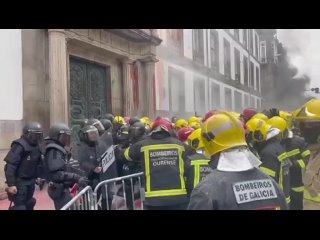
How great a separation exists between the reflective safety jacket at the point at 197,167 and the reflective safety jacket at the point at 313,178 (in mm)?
809

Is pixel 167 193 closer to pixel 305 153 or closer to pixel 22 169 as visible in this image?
pixel 305 153

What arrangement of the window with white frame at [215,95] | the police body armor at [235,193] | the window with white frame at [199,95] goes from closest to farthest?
the police body armor at [235,193] < the window with white frame at [199,95] < the window with white frame at [215,95]

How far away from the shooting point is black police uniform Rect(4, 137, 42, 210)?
4207 millimetres

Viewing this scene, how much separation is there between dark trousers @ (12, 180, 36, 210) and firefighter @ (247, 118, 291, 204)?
2.48 m

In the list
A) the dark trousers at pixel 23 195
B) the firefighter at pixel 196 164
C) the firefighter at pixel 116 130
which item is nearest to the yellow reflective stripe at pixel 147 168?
the firefighter at pixel 196 164

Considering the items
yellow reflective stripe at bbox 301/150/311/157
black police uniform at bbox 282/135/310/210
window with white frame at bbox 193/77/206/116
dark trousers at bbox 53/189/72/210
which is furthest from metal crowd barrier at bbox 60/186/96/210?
window with white frame at bbox 193/77/206/116

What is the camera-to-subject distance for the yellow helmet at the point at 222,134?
1.90 m

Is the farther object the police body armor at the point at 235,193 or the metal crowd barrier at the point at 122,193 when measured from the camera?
the metal crowd barrier at the point at 122,193

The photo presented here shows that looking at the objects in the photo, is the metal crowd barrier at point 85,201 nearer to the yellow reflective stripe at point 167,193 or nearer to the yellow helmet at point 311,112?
the yellow reflective stripe at point 167,193

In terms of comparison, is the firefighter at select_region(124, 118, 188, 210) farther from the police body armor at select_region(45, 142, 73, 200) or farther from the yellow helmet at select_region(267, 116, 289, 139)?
the yellow helmet at select_region(267, 116, 289, 139)

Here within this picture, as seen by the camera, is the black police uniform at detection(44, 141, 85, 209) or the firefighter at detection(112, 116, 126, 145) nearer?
the black police uniform at detection(44, 141, 85, 209)
